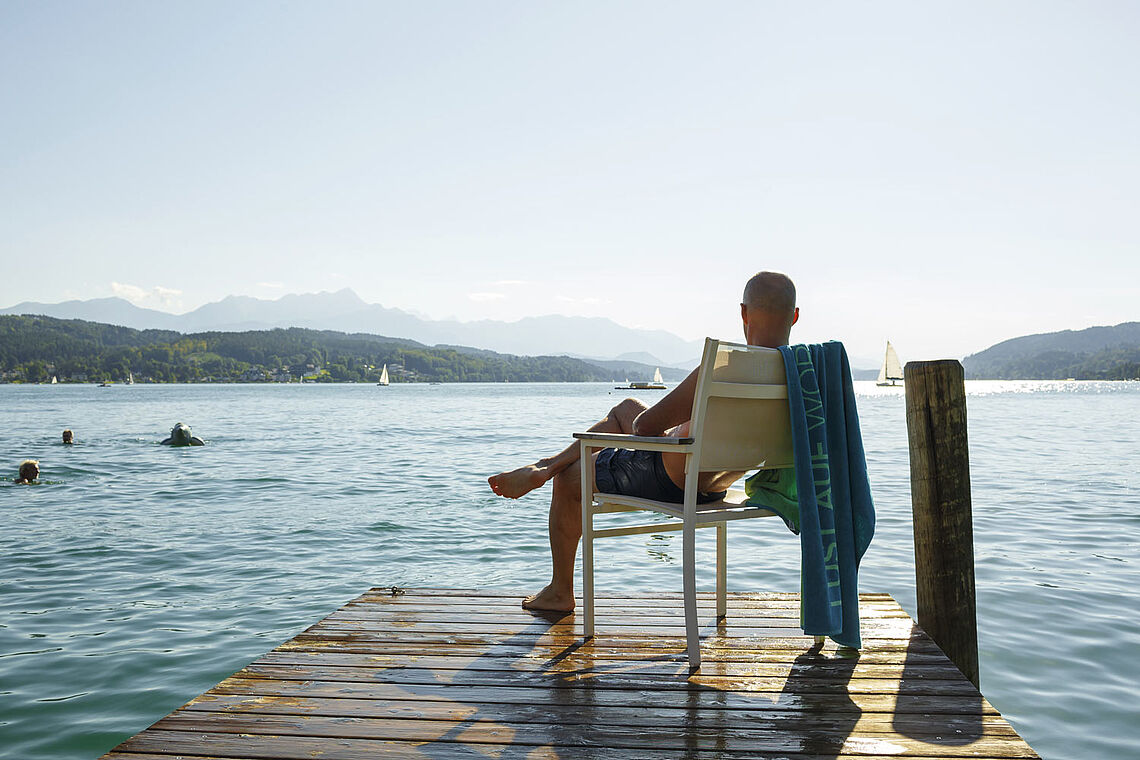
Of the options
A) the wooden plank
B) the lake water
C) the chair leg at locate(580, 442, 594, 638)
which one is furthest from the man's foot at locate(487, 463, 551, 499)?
the lake water

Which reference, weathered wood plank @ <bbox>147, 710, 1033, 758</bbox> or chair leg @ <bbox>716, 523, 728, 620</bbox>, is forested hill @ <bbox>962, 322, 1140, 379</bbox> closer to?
chair leg @ <bbox>716, 523, 728, 620</bbox>

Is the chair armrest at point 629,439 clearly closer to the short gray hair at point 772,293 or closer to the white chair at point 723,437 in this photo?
the white chair at point 723,437

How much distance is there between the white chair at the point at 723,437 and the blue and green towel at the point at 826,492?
0.09 m

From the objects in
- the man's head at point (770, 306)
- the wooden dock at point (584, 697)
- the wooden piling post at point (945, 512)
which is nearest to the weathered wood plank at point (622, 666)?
the wooden dock at point (584, 697)

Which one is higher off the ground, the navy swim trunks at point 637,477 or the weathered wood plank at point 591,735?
the navy swim trunks at point 637,477

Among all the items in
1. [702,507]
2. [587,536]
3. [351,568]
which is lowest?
[351,568]

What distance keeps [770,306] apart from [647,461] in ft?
2.55

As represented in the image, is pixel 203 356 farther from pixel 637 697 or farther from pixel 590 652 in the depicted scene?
pixel 637 697

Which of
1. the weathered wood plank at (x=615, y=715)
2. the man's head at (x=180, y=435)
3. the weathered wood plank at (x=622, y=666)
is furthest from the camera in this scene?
the man's head at (x=180, y=435)

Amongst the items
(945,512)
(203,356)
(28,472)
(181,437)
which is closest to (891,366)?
(181,437)

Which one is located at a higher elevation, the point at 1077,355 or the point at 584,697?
the point at 1077,355

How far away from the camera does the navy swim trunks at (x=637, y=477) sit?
10.5ft

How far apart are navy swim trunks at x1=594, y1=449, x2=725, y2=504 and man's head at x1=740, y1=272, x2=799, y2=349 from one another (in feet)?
2.08

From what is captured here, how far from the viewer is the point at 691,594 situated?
112 inches
